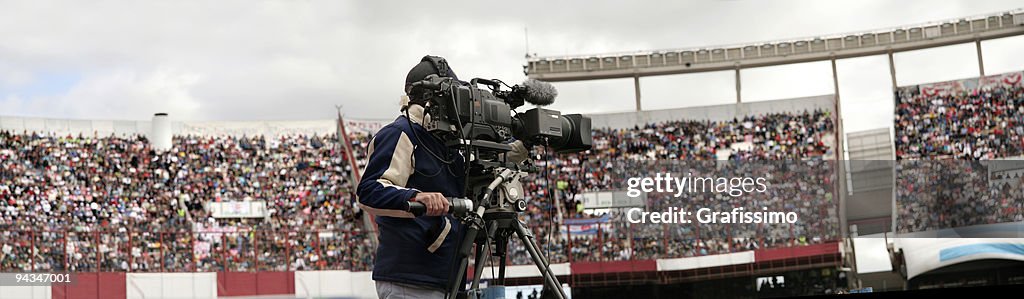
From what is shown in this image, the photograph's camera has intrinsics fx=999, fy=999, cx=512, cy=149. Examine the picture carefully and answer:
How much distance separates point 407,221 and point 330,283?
1039 cm

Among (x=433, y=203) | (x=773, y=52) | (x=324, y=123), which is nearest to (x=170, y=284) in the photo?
(x=433, y=203)

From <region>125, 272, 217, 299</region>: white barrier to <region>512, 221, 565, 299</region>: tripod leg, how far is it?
33.3 ft

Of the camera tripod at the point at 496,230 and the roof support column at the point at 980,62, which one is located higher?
the roof support column at the point at 980,62

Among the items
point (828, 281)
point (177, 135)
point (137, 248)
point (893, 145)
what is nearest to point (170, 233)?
point (137, 248)

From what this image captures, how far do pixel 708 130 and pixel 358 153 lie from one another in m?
7.41

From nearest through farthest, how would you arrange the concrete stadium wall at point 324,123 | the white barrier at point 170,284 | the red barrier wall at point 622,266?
the white barrier at point 170,284 < the red barrier wall at point 622,266 < the concrete stadium wall at point 324,123

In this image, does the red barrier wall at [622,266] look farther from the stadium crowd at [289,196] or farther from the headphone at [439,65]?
the headphone at [439,65]

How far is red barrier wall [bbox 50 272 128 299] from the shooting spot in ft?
37.3

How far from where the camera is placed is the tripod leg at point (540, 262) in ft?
7.68

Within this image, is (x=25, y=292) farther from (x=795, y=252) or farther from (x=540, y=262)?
(x=540, y=262)

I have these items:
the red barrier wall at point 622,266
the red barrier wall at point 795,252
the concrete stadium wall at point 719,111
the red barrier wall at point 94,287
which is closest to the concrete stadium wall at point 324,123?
the concrete stadium wall at point 719,111

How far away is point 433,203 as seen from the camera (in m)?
2.07

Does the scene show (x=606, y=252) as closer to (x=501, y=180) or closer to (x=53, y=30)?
(x=501, y=180)

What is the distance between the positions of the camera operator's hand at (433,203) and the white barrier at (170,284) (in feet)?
34.0
